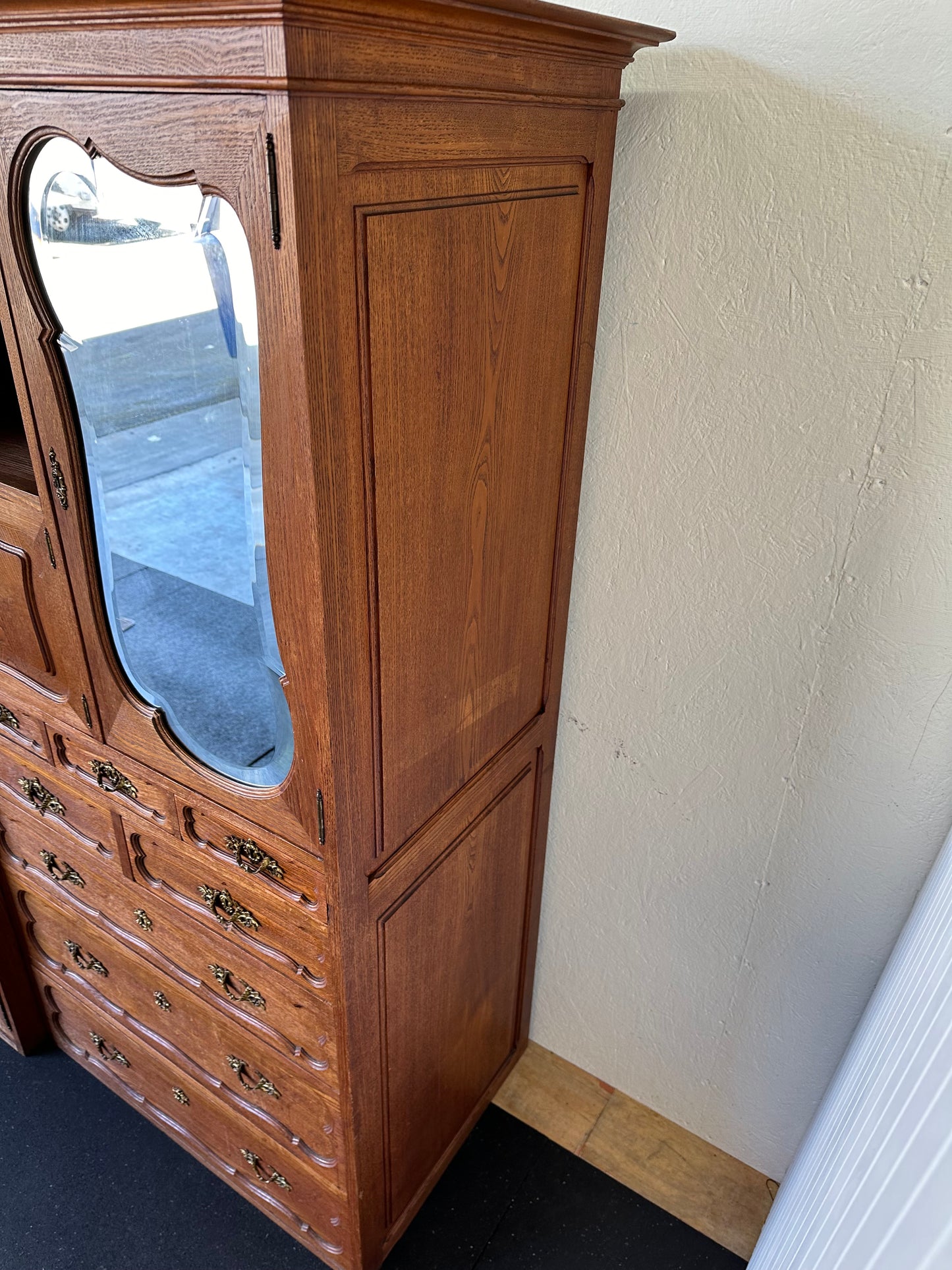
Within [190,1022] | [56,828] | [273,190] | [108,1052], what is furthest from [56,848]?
[273,190]

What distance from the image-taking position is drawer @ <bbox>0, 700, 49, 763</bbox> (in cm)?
130

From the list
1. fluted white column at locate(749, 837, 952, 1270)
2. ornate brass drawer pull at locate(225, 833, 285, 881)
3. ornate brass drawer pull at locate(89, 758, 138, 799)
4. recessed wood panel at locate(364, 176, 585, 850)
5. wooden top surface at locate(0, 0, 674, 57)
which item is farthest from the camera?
ornate brass drawer pull at locate(89, 758, 138, 799)

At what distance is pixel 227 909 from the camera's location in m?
1.16

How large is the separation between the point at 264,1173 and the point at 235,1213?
15cm

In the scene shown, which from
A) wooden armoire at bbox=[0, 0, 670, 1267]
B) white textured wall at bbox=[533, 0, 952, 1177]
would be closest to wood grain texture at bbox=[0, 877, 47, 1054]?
wooden armoire at bbox=[0, 0, 670, 1267]

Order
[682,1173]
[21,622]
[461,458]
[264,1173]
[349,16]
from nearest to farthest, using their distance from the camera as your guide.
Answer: [349,16], [461,458], [21,622], [264,1173], [682,1173]

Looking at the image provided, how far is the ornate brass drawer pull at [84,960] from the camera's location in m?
1.49

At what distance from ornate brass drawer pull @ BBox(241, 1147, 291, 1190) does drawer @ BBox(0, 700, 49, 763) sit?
73cm

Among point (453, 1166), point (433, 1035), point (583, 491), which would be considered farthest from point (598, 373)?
point (453, 1166)

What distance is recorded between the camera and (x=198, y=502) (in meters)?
0.94

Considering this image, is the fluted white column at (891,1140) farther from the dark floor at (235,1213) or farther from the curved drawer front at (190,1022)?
the curved drawer front at (190,1022)

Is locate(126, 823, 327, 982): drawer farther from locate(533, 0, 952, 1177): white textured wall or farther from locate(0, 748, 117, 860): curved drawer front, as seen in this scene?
locate(533, 0, 952, 1177): white textured wall

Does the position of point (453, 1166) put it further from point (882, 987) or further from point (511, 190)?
point (511, 190)

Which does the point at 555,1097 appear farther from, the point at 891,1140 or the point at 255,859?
the point at 891,1140
